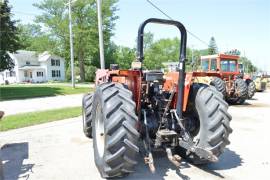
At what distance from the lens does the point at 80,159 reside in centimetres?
511

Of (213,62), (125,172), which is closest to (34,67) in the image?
(213,62)

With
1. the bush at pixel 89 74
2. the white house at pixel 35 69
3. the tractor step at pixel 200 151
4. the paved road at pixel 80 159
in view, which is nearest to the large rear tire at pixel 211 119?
the tractor step at pixel 200 151

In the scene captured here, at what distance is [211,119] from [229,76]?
10.9m

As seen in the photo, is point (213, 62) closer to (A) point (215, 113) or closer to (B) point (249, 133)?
(B) point (249, 133)

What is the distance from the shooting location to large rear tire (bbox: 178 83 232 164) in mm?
4098

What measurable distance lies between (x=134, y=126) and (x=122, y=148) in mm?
321

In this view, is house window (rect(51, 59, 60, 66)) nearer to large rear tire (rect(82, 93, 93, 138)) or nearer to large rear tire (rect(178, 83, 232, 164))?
large rear tire (rect(82, 93, 93, 138))

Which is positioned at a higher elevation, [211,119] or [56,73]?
[56,73]

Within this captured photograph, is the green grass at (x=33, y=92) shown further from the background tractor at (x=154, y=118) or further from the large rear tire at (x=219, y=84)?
the background tractor at (x=154, y=118)

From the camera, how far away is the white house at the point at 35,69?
169ft

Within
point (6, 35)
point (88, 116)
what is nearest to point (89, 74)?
point (6, 35)

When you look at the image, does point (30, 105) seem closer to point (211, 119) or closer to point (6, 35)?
point (6, 35)

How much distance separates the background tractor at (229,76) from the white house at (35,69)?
40.5 metres

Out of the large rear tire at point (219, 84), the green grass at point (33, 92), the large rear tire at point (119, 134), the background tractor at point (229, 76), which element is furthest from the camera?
the green grass at point (33, 92)
